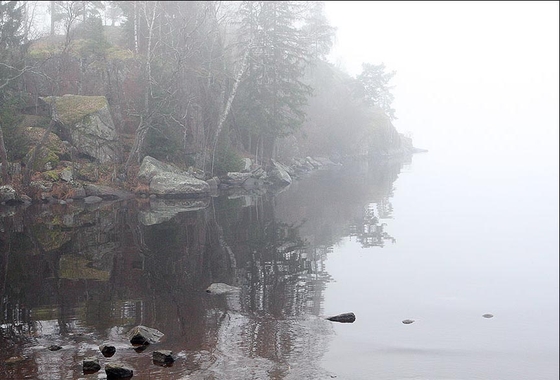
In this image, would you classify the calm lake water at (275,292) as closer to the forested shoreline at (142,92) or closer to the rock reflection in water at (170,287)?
the rock reflection in water at (170,287)

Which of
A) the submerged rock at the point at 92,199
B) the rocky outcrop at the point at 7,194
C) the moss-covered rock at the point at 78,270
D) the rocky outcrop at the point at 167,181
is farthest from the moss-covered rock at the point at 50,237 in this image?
the rocky outcrop at the point at 167,181

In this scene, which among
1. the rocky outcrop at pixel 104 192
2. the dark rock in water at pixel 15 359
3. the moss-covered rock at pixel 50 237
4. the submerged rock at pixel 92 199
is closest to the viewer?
the dark rock in water at pixel 15 359

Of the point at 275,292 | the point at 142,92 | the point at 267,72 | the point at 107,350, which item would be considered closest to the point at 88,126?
the point at 142,92

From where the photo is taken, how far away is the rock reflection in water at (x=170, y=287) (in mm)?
8234

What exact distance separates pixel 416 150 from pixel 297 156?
5398cm

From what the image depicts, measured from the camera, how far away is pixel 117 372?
733 centimetres

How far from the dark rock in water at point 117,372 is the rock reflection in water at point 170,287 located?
180 millimetres

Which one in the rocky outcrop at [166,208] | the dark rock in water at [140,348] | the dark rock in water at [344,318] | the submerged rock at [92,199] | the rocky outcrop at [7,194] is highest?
the rocky outcrop at [7,194]

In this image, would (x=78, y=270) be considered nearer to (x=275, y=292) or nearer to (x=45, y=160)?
(x=275, y=292)

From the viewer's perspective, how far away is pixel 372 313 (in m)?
11.1

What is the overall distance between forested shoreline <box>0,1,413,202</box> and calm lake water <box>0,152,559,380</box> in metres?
5.38

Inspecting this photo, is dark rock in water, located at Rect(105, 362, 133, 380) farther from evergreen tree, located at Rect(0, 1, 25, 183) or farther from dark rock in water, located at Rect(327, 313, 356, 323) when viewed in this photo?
evergreen tree, located at Rect(0, 1, 25, 183)

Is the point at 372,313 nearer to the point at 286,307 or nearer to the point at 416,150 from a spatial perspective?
the point at 286,307

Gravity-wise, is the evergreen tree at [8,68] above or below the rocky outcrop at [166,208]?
above
